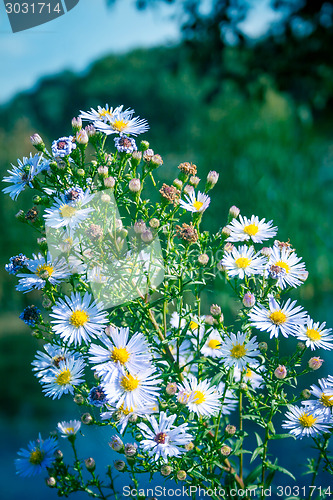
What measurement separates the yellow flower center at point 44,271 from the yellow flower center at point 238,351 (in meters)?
0.25

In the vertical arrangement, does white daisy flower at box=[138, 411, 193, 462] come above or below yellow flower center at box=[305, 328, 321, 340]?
below

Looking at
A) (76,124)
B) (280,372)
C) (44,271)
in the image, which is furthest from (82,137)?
(280,372)

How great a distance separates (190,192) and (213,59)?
2229mm

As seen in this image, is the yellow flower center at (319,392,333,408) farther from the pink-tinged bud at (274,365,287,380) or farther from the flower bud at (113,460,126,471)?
the flower bud at (113,460,126,471)

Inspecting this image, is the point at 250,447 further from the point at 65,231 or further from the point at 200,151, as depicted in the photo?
the point at 200,151

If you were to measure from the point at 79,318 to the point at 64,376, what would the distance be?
12 centimetres

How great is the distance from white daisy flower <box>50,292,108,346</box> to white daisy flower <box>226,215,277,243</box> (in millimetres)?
213

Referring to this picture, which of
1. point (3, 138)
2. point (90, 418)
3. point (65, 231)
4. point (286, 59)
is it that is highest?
point (3, 138)

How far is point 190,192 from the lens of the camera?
2.06 ft

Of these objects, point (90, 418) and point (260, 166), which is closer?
point (90, 418)

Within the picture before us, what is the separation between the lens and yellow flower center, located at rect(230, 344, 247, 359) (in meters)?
0.60

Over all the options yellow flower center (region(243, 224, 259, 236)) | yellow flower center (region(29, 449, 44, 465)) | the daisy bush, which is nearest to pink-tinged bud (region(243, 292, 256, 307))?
the daisy bush

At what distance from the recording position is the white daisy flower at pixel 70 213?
1.73ft

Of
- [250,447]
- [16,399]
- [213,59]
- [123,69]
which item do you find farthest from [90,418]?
[123,69]
